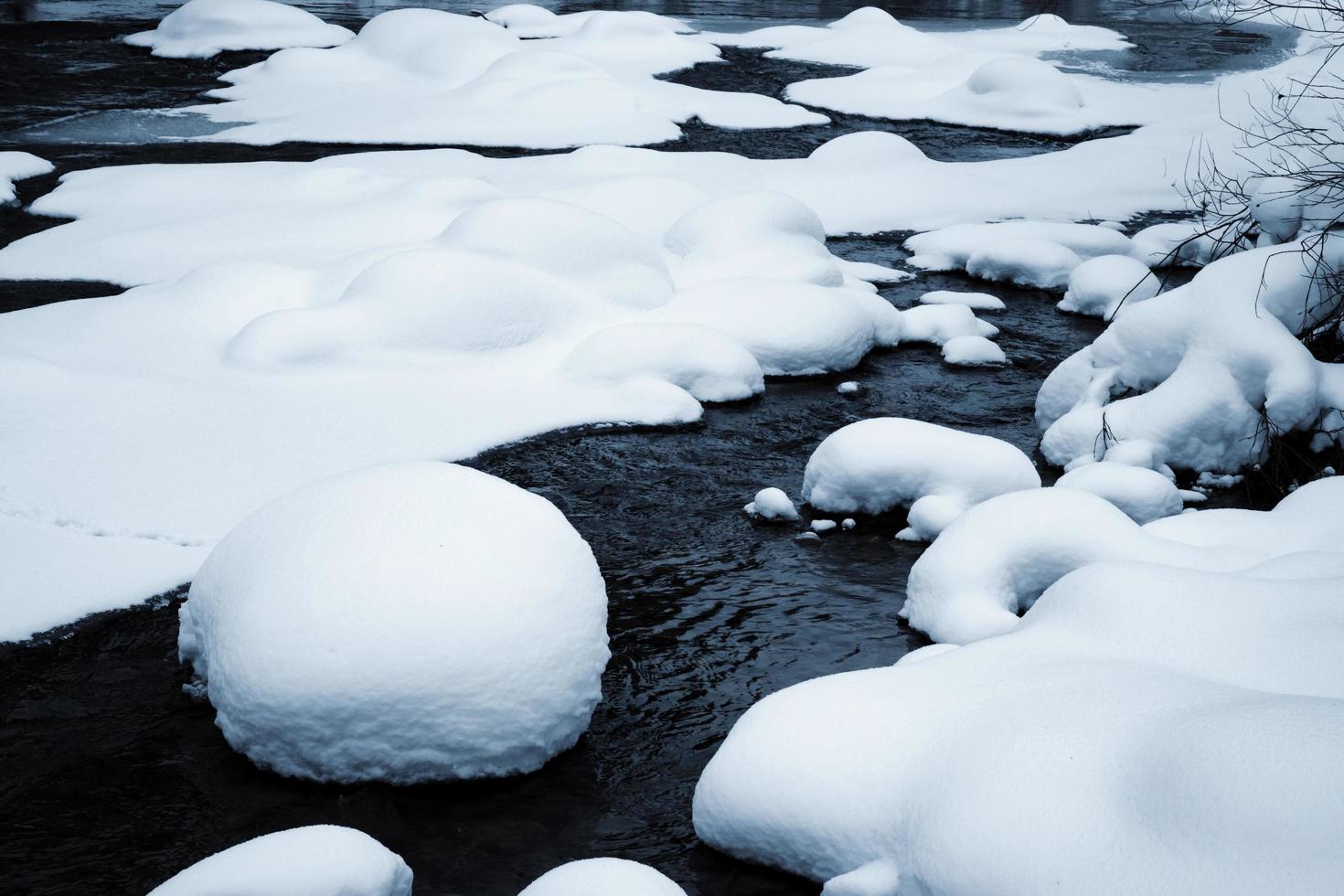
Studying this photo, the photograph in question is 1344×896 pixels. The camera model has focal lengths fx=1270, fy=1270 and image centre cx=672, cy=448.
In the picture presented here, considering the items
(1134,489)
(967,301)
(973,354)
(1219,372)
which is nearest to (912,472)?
(1134,489)

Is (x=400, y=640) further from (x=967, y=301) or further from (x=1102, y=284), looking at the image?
(x=1102, y=284)

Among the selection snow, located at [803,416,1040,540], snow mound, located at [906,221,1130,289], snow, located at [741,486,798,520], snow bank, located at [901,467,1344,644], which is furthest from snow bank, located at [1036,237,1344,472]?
snow mound, located at [906,221,1130,289]

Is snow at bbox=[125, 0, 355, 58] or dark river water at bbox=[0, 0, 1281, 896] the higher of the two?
snow at bbox=[125, 0, 355, 58]

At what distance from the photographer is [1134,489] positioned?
253 inches

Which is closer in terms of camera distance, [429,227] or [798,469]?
[798,469]

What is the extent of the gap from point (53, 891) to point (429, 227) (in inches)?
290

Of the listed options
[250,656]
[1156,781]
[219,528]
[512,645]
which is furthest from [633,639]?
[1156,781]

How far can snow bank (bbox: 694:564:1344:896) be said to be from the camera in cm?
300

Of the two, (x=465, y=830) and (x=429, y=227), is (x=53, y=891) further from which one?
(x=429, y=227)

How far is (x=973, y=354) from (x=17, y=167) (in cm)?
1019

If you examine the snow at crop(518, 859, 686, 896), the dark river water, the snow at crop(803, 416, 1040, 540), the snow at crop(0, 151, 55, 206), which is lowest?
the dark river water

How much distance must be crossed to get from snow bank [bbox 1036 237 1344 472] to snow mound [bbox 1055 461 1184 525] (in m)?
0.56

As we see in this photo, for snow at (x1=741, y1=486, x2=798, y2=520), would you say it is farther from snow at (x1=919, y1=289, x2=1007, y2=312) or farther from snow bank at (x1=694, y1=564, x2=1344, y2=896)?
snow at (x1=919, y1=289, x2=1007, y2=312)

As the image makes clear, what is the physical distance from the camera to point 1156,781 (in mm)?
3188
